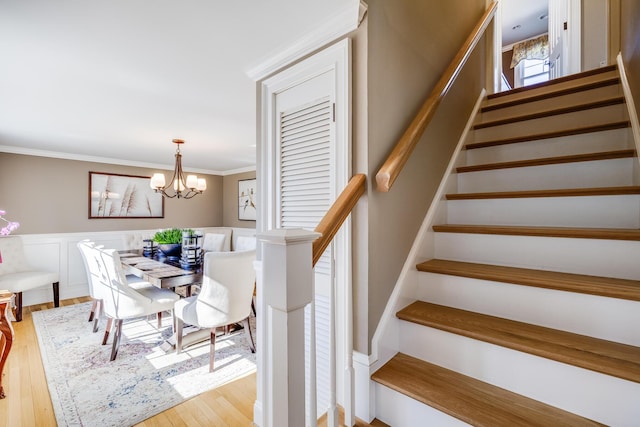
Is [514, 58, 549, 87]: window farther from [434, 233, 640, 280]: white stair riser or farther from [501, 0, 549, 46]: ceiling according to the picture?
[434, 233, 640, 280]: white stair riser

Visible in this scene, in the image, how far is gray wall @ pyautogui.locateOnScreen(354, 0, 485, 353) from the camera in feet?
3.99

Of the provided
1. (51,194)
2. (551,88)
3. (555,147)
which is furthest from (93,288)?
(551,88)

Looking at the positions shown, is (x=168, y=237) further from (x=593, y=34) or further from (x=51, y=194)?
(x=593, y=34)

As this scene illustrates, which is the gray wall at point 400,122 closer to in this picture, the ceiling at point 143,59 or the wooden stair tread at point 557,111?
the ceiling at point 143,59

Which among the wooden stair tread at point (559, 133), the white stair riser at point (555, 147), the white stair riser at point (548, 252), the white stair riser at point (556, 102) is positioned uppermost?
the white stair riser at point (556, 102)

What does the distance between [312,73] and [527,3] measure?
16.6 feet

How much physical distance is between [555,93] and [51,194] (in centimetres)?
619

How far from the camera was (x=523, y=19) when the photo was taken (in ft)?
15.9

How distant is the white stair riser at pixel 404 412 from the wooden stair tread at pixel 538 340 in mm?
295

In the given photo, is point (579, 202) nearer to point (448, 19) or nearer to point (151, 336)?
→ point (448, 19)

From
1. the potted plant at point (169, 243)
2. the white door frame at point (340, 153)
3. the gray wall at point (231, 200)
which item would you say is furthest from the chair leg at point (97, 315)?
the gray wall at point (231, 200)

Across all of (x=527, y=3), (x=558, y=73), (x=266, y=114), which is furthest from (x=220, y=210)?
(x=527, y=3)

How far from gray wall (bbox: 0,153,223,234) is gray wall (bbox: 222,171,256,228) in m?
1.50

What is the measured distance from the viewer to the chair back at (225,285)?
2393 millimetres
